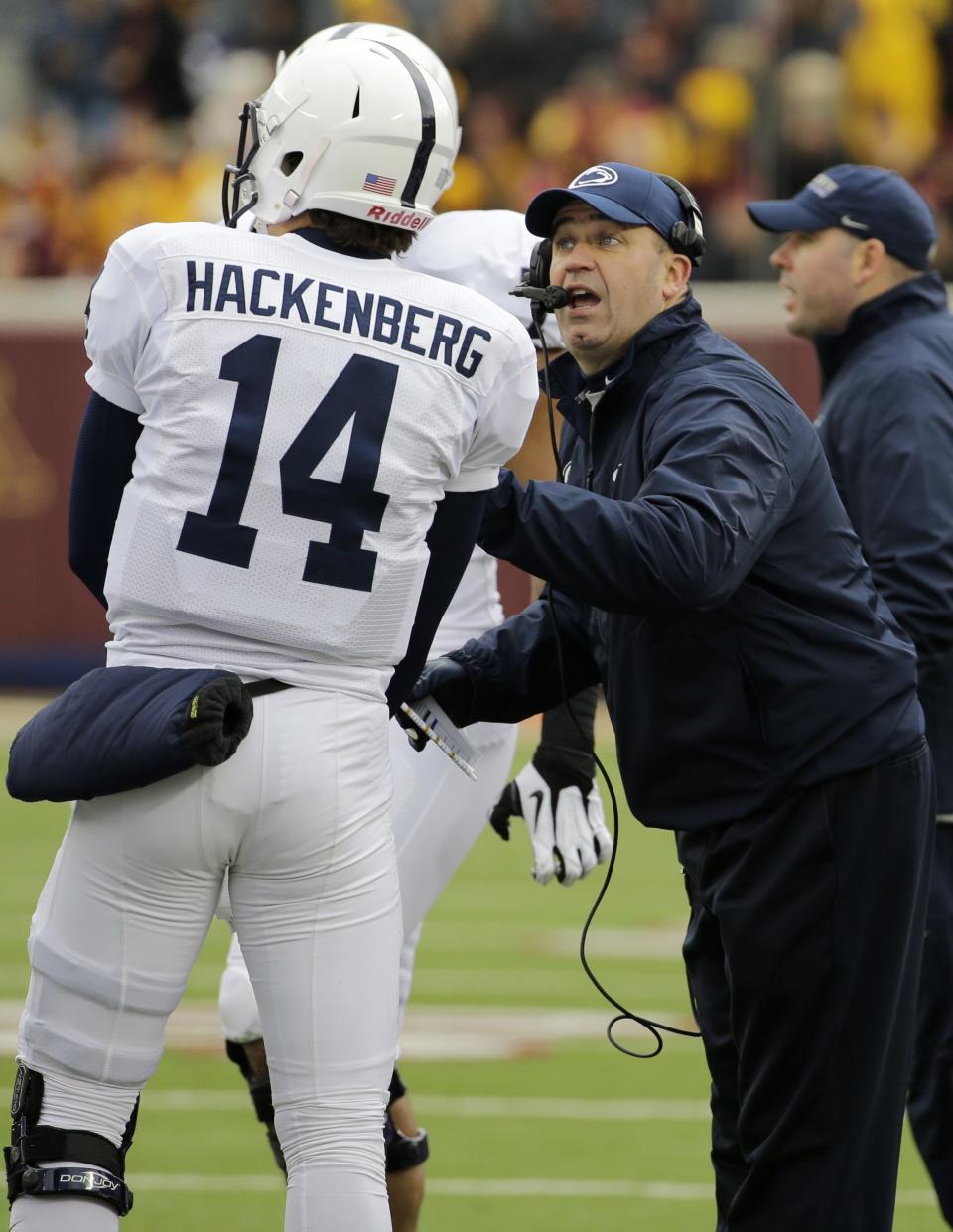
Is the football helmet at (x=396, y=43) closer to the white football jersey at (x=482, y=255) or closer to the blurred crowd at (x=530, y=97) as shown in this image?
the white football jersey at (x=482, y=255)

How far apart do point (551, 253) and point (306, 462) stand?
0.77 m

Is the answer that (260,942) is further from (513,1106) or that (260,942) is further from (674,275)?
(513,1106)

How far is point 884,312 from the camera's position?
4.23 m

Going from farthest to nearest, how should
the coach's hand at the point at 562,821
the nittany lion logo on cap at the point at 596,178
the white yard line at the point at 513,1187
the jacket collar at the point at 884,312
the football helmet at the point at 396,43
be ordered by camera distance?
the white yard line at the point at 513,1187 < the jacket collar at the point at 884,312 < the coach's hand at the point at 562,821 < the nittany lion logo on cap at the point at 596,178 < the football helmet at the point at 396,43

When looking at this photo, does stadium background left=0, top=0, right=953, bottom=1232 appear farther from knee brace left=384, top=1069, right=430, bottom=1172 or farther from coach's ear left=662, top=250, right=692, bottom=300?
coach's ear left=662, top=250, right=692, bottom=300

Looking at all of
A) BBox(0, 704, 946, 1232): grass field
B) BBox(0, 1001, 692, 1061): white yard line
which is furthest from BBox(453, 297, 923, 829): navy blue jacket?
BBox(0, 1001, 692, 1061): white yard line

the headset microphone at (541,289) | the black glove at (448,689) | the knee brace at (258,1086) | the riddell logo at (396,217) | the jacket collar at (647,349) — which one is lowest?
the knee brace at (258,1086)

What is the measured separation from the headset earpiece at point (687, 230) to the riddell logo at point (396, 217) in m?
0.48

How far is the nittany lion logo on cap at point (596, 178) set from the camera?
3.08 meters

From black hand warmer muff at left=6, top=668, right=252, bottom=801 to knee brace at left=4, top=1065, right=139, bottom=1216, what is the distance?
382mm

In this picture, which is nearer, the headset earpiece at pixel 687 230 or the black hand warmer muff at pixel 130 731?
the black hand warmer muff at pixel 130 731

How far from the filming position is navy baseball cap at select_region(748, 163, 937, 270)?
4.30 m

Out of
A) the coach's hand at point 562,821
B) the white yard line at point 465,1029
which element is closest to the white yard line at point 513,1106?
the white yard line at point 465,1029

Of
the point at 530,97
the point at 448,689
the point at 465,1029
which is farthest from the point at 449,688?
the point at 530,97
